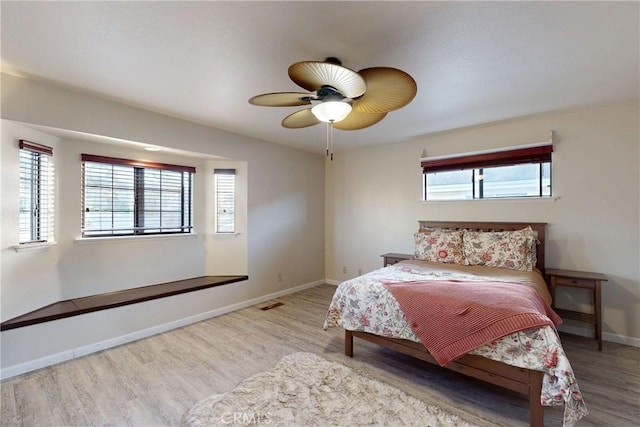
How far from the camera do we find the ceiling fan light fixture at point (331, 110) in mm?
1858

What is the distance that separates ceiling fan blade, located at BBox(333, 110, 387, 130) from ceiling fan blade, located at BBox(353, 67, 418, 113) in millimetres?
70

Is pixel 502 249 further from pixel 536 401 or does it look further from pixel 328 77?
pixel 328 77

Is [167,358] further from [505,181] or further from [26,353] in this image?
[505,181]

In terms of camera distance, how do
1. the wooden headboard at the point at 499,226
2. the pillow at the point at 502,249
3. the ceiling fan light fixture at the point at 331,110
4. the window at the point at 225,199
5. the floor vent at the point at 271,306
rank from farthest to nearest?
the window at the point at 225,199, the floor vent at the point at 271,306, the wooden headboard at the point at 499,226, the pillow at the point at 502,249, the ceiling fan light fixture at the point at 331,110

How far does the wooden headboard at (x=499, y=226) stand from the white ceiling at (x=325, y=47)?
4.46ft

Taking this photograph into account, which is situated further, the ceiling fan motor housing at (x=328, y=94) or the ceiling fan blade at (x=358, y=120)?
the ceiling fan blade at (x=358, y=120)

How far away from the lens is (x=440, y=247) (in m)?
3.56

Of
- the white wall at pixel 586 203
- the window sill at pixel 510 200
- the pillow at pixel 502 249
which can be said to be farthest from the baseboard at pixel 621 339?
the window sill at pixel 510 200

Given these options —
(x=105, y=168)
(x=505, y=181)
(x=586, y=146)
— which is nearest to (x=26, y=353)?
(x=105, y=168)

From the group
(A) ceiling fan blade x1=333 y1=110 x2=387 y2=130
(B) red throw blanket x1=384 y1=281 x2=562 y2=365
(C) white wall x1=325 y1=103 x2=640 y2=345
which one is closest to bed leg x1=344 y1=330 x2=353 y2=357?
(B) red throw blanket x1=384 y1=281 x2=562 y2=365

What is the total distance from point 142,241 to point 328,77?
313cm

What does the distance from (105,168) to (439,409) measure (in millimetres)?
4008

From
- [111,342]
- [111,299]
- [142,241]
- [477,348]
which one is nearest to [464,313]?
[477,348]

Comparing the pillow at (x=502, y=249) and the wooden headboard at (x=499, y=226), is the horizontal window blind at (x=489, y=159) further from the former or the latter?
the pillow at (x=502, y=249)
